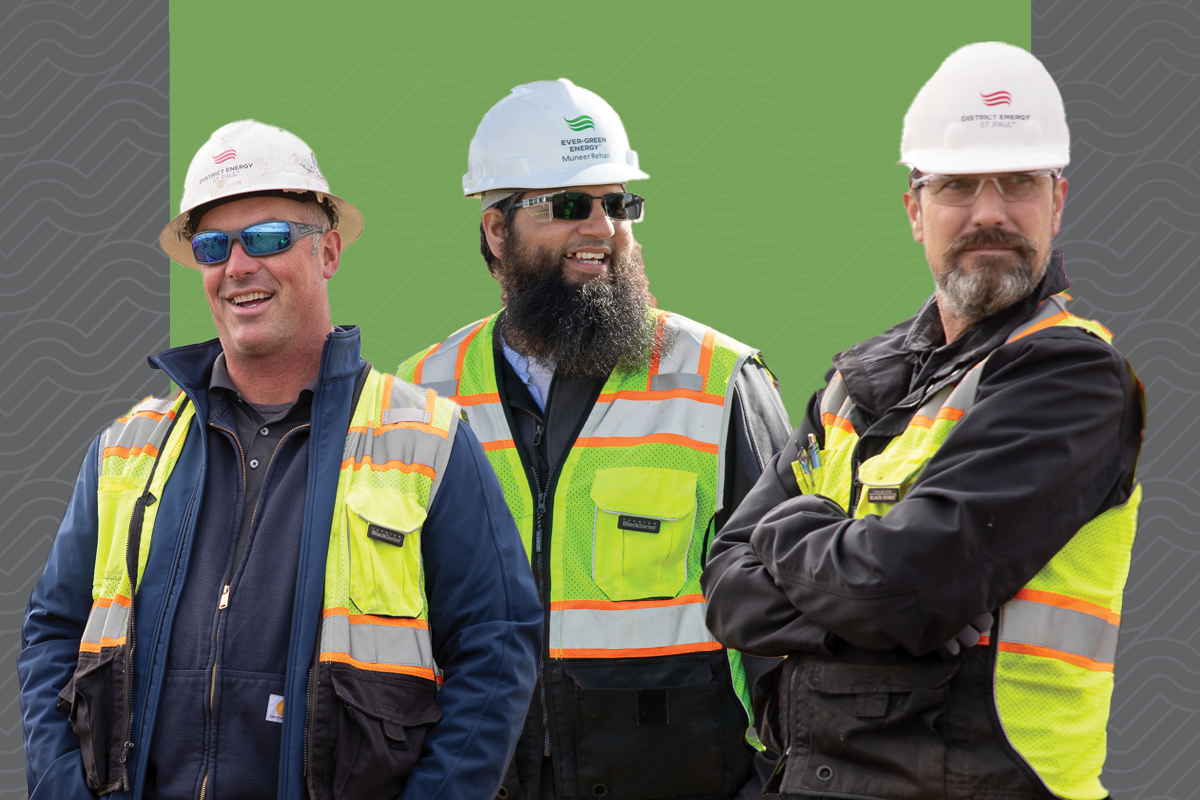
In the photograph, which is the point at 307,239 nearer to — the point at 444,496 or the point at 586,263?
the point at 444,496

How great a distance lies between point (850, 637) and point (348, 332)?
1647mm

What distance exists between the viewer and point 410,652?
10.6 ft

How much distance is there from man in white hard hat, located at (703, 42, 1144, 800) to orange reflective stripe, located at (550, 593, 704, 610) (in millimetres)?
834

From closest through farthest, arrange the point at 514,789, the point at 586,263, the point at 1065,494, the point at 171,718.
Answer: the point at 1065,494, the point at 171,718, the point at 514,789, the point at 586,263

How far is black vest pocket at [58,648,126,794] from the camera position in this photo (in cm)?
320

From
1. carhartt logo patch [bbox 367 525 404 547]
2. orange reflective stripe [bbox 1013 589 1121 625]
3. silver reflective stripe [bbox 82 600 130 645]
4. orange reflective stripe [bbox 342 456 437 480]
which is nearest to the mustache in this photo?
orange reflective stripe [bbox 1013 589 1121 625]

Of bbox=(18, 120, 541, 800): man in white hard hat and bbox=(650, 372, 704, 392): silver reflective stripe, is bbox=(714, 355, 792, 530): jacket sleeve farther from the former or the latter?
bbox=(18, 120, 541, 800): man in white hard hat

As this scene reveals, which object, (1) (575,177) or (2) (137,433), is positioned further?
(1) (575,177)

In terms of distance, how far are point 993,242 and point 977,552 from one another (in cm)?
84

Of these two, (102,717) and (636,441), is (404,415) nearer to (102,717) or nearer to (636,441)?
(636,441)

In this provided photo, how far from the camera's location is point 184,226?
12.5 feet

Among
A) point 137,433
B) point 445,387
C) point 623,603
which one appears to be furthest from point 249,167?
point 623,603

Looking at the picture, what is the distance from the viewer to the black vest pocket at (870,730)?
9.19ft

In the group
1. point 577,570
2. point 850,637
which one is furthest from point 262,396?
point 850,637
